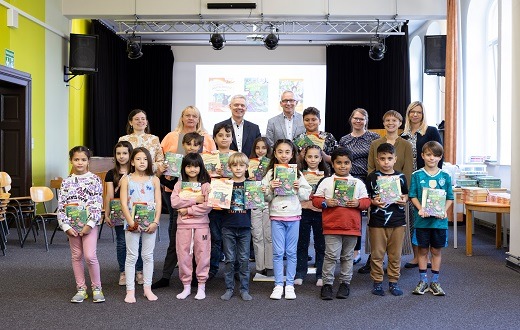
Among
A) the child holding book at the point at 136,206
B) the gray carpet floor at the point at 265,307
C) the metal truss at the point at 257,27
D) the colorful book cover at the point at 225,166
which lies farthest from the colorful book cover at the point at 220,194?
the metal truss at the point at 257,27

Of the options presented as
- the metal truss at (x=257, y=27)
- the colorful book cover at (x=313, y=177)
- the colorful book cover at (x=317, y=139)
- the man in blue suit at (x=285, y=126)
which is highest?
the metal truss at (x=257, y=27)

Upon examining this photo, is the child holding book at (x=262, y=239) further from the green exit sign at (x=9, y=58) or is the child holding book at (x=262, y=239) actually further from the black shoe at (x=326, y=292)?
the green exit sign at (x=9, y=58)

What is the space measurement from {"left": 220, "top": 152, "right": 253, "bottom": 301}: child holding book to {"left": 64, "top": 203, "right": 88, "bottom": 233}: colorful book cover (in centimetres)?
96

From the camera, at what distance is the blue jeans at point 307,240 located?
451 cm

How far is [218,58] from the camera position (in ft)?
41.7

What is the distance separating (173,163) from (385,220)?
161 cm

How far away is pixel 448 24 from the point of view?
30.1ft

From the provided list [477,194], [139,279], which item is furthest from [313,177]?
[477,194]

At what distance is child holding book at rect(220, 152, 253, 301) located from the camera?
408 cm

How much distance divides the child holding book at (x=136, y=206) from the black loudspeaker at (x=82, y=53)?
5.66 m

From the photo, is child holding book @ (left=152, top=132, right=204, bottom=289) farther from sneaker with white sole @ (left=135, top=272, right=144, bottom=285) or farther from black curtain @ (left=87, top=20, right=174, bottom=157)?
black curtain @ (left=87, top=20, right=174, bottom=157)

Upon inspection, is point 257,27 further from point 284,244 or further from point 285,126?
point 284,244

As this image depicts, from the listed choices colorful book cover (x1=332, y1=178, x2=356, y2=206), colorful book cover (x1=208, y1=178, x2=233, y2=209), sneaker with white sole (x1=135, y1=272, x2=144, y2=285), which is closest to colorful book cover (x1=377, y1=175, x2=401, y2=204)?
colorful book cover (x1=332, y1=178, x2=356, y2=206)

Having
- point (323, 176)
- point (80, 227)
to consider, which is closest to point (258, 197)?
point (323, 176)
